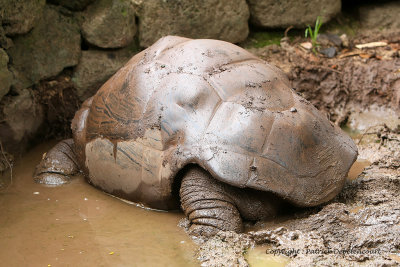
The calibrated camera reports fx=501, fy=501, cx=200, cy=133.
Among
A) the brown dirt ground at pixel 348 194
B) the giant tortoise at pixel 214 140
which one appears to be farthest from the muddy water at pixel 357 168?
the giant tortoise at pixel 214 140

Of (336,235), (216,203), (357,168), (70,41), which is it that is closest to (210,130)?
(216,203)

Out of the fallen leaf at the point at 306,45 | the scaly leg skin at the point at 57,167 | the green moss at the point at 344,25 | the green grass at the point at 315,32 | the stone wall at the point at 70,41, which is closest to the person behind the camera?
the scaly leg skin at the point at 57,167

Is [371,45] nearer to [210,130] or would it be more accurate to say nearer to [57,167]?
[210,130]

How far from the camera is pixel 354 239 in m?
3.26

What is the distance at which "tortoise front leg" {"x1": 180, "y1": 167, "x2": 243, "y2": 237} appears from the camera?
347cm

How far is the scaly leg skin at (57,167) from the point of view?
14.4 feet

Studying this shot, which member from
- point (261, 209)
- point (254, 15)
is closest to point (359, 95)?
point (254, 15)

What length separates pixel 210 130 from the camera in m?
3.47

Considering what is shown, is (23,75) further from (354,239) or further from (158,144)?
(354,239)

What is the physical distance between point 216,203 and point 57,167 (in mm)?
1690

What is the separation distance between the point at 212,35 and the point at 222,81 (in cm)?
195

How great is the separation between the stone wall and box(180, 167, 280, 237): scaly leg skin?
197 cm

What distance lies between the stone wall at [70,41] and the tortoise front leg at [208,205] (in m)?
1.98

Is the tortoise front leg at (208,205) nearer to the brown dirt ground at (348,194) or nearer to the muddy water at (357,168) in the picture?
the brown dirt ground at (348,194)
